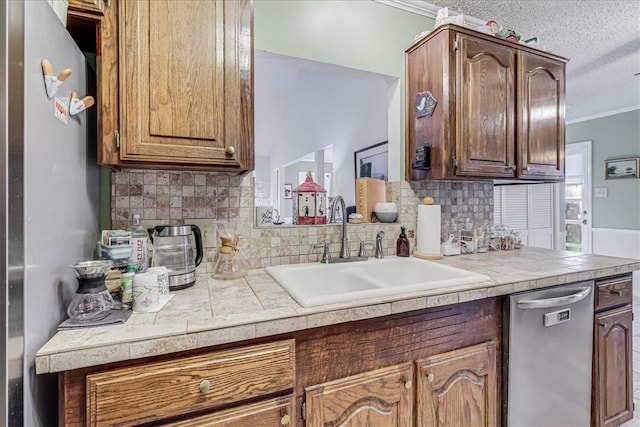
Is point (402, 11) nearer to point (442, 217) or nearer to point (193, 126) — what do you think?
point (442, 217)

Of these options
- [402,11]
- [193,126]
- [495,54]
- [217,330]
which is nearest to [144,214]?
[193,126]

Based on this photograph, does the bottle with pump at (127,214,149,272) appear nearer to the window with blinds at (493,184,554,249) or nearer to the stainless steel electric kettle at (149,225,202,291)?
the stainless steel electric kettle at (149,225,202,291)

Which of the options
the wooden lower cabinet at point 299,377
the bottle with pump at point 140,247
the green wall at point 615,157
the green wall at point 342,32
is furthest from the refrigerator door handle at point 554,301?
the green wall at point 615,157

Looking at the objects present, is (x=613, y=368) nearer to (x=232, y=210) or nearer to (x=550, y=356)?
(x=550, y=356)

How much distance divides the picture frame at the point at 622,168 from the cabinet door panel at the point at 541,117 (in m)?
3.29

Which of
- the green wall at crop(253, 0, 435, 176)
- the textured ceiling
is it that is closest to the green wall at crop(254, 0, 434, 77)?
the green wall at crop(253, 0, 435, 176)

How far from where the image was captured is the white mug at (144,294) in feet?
2.93

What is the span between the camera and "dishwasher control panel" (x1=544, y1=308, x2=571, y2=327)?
1290 mm

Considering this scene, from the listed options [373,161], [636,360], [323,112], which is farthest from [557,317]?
[323,112]

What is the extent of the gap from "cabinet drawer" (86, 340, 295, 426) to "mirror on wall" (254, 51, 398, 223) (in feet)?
4.12

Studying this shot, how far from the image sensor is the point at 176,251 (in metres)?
1.19

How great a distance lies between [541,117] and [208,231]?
1.97 m

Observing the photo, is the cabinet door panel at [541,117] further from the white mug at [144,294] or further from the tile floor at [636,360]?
the white mug at [144,294]

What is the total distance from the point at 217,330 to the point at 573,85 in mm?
4241
